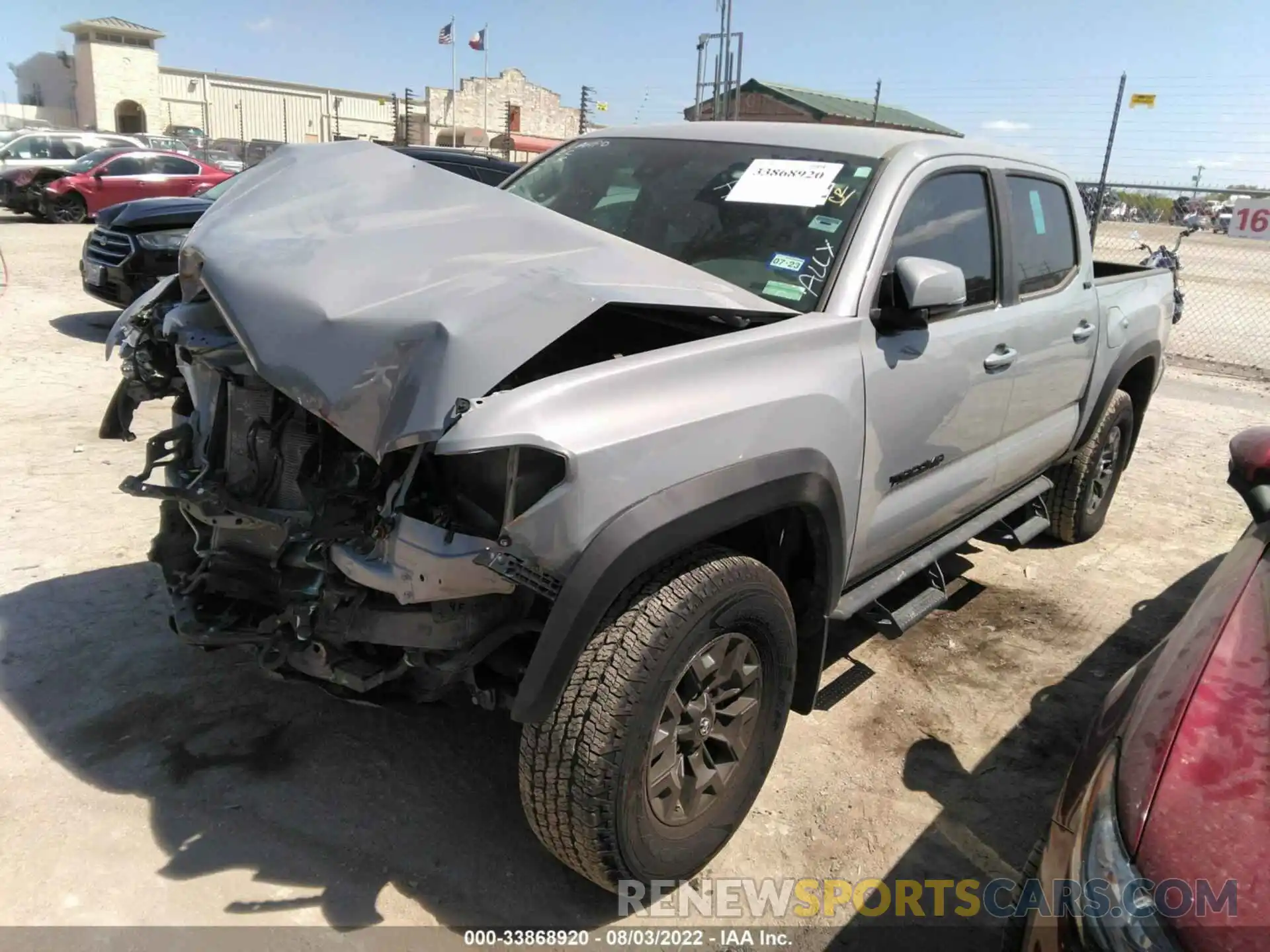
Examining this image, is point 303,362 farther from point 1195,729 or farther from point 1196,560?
point 1196,560

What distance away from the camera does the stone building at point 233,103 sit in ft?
182

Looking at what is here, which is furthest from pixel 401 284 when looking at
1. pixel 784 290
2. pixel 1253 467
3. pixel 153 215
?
pixel 153 215

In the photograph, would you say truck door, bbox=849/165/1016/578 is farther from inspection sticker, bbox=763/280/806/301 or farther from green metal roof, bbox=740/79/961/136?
green metal roof, bbox=740/79/961/136

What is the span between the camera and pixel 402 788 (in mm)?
2828

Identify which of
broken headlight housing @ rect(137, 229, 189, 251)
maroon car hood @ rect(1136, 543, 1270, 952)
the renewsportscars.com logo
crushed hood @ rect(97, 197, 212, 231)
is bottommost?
the renewsportscars.com logo

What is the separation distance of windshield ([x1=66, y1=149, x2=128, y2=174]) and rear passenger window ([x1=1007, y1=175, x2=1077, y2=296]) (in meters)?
19.2

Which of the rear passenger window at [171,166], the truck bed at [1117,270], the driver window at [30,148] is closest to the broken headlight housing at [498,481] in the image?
the truck bed at [1117,270]

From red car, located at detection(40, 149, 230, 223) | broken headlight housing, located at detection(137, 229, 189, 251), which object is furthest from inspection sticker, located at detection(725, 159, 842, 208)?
red car, located at detection(40, 149, 230, 223)

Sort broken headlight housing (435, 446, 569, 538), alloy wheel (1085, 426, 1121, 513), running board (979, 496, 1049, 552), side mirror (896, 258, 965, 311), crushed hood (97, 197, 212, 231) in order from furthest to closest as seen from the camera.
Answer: crushed hood (97, 197, 212, 231)
alloy wheel (1085, 426, 1121, 513)
running board (979, 496, 1049, 552)
side mirror (896, 258, 965, 311)
broken headlight housing (435, 446, 569, 538)

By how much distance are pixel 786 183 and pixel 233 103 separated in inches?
2555

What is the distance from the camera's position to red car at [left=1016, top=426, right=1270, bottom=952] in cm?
142

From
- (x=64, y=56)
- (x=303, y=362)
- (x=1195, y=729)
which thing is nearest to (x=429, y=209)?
(x=303, y=362)

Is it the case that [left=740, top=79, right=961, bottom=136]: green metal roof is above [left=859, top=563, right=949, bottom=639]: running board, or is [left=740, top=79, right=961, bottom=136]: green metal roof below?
above

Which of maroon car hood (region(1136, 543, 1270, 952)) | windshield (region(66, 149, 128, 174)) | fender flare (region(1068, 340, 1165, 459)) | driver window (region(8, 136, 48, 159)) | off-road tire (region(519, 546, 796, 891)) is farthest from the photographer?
driver window (region(8, 136, 48, 159))
